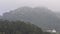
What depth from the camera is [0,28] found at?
294cm

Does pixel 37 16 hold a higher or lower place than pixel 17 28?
higher

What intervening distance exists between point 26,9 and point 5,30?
0.46 meters

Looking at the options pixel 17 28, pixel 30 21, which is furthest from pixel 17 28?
pixel 30 21

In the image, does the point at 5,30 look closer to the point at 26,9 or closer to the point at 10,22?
the point at 10,22

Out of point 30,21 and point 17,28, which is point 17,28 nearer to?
point 17,28

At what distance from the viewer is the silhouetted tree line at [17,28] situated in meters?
2.95

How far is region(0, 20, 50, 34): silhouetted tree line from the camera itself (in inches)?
116

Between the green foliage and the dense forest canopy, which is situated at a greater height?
the dense forest canopy

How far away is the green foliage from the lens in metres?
2.95

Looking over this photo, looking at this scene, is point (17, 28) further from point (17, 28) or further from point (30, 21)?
point (30, 21)

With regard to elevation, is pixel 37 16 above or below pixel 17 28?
above

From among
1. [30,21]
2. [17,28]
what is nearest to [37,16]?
[30,21]

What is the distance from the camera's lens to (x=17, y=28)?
2986mm

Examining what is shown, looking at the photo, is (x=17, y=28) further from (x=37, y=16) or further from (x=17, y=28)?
(x=37, y=16)
